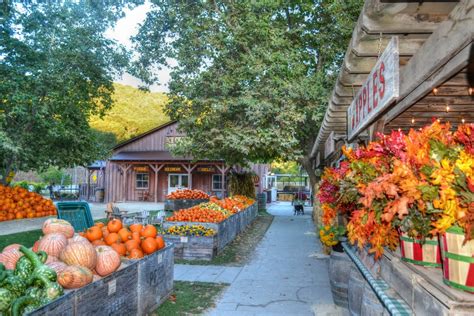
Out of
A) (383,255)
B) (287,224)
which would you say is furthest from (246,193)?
(383,255)

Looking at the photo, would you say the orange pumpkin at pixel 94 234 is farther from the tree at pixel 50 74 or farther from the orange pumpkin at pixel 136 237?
the tree at pixel 50 74

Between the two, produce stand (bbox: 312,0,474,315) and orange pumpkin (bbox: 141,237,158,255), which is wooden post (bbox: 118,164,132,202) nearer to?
orange pumpkin (bbox: 141,237,158,255)

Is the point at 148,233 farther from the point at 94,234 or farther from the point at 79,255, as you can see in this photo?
the point at 79,255

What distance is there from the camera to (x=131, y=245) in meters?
5.32

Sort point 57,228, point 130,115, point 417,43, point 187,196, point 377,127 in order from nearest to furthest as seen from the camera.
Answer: point 417,43, point 377,127, point 57,228, point 187,196, point 130,115

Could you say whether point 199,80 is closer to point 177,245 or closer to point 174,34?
point 174,34

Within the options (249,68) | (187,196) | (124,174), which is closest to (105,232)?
(249,68)

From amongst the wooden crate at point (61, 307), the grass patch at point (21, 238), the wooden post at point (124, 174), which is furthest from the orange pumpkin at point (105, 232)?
the wooden post at point (124, 174)

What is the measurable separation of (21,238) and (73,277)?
8.74 m

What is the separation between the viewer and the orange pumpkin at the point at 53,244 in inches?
162

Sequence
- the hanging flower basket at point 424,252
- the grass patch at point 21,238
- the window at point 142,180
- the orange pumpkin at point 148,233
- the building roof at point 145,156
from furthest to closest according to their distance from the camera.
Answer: the window at point 142,180 < the building roof at point 145,156 < the grass patch at point 21,238 < the orange pumpkin at point 148,233 < the hanging flower basket at point 424,252

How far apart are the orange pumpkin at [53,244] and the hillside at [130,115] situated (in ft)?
168

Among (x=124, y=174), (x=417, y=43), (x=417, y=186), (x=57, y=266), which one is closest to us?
(x=417, y=186)

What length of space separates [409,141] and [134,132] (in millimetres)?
62146
